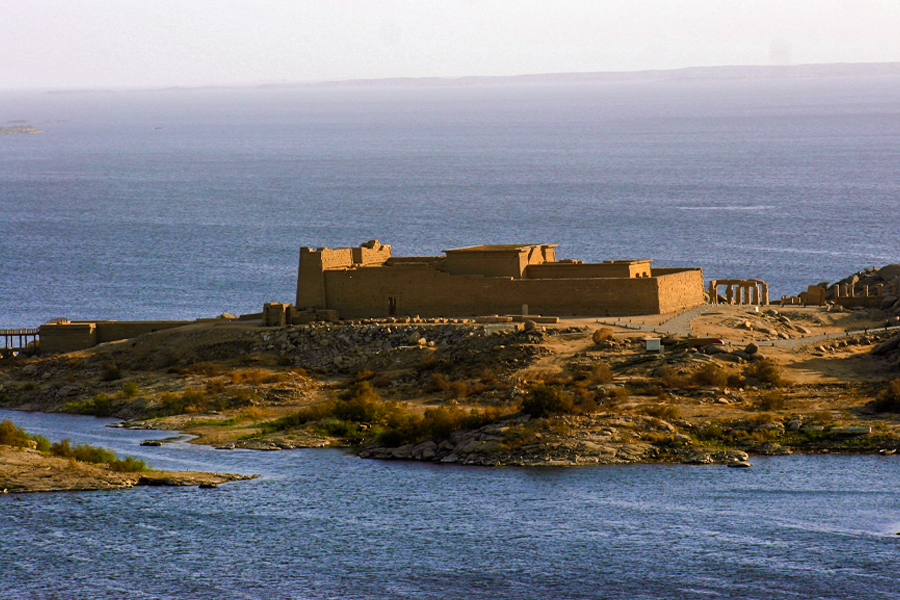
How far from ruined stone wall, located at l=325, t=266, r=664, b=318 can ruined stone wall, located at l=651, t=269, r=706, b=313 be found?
0.46 m

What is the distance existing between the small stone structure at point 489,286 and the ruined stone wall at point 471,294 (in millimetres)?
45

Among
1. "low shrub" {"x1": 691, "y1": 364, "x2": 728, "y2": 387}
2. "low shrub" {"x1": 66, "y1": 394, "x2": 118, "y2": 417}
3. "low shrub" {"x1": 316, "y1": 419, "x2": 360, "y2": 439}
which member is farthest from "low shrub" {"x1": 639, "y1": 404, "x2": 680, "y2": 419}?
"low shrub" {"x1": 66, "y1": 394, "x2": 118, "y2": 417}

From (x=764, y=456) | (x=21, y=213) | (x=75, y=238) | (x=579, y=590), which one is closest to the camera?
(x=579, y=590)

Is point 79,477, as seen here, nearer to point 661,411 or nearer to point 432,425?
point 432,425

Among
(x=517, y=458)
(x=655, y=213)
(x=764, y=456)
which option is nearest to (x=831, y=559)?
(x=764, y=456)

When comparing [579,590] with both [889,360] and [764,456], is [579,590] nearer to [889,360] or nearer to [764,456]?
[764,456]

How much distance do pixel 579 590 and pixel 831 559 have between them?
6725 mm

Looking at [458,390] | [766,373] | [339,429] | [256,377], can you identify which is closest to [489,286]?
[458,390]

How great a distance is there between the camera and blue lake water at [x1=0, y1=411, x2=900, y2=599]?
3828cm

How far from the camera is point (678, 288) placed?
69188mm

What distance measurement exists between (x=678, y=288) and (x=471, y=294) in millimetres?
9523

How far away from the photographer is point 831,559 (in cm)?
3891

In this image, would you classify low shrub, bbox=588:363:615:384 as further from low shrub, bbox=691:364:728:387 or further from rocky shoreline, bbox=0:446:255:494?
rocky shoreline, bbox=0:446:255:494

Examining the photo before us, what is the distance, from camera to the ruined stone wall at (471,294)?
67.3 meters
